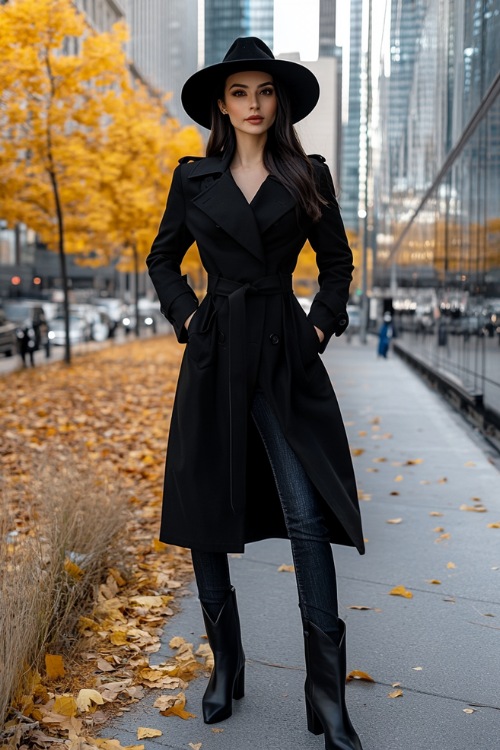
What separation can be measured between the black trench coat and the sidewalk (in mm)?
621

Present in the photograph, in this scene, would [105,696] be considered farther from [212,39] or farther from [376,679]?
[212,39]

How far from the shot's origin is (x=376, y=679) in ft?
12.4

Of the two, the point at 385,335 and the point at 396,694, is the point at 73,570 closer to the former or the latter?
the point at 396,694

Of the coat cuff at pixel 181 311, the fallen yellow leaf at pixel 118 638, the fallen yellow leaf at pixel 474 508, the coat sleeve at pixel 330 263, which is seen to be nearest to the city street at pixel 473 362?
the fallen yellow leaf at pixel 474 508

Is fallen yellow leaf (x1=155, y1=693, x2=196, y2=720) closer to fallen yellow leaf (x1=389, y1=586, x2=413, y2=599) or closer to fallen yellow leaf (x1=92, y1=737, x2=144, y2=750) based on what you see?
fallen yellow leaf (x1=92, y1=737, x2=144, y2=750)

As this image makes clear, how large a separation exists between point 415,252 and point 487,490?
1873 cm

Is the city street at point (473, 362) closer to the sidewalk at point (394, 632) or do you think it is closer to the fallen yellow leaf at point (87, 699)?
the sidewalk at point (394, 632)

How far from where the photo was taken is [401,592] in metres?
4.93

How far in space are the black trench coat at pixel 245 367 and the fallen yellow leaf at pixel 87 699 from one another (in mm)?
617

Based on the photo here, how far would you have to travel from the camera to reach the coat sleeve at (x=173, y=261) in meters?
3.40

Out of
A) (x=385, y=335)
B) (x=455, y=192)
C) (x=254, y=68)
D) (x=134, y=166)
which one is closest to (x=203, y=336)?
(x=254, y=68)

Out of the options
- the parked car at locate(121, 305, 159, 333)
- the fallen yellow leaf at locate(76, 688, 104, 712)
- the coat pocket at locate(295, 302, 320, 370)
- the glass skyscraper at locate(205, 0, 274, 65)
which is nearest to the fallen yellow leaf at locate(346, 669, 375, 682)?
the fallen yellow leaf at locate(76, 688, 104, 712)

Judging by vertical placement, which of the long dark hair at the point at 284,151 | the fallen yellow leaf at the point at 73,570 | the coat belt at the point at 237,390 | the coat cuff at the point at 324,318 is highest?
the long dark hair at the point at 284,151

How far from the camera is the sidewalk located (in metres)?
3.34
